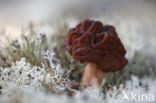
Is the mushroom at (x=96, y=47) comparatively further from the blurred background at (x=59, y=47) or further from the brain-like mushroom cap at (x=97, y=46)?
the blurred background at (x=59, y=47)

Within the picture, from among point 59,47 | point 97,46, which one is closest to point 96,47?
point 97,46

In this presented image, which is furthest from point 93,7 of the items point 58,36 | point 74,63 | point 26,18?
point 74,63

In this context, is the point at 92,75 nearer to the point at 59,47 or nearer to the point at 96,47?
the point at 96,47

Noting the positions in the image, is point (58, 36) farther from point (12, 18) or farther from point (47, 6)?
point (47, 6)

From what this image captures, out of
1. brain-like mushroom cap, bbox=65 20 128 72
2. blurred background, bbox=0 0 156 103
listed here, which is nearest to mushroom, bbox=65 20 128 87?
brain-like mushroom cap, bbox=65 20 128 72

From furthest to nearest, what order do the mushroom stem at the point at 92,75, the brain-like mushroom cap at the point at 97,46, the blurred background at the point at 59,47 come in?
1. the mushroom stem at the point at 92,75
2. the brain-like mushroom cap at the point at 97,46
3. the blurred background at the point at 59,47

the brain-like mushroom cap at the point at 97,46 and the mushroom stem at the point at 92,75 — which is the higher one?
the brain-like mushroom cap at the point at 97,46

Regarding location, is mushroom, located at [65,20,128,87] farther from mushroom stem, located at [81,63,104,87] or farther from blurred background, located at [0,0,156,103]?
blurred background, located at [0,0,156,103]

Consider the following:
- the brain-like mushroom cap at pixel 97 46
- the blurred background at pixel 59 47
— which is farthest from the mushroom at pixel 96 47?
the blurred background at pixel 59 47
